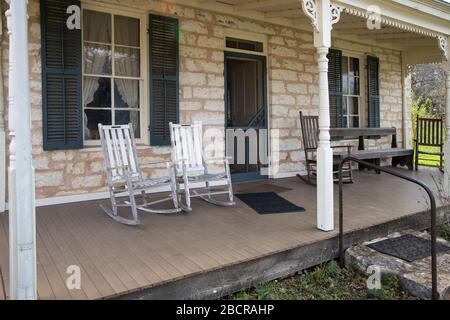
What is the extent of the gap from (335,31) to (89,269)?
19.7 feet

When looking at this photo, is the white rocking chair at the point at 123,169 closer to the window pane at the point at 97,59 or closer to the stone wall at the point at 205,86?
the stone wall at the point at 205,86

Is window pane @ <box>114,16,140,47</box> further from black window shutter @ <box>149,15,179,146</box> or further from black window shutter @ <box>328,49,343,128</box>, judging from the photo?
black window shutter @ <box>328,49,343,128</box>

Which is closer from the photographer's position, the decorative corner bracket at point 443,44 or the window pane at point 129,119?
the window pane at point 129,119

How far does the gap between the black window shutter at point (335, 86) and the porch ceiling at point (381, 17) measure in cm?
39

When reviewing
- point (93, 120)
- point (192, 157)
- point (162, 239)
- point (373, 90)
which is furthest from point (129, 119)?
point (373, 90)

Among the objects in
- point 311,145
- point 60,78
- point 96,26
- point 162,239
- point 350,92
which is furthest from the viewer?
point 350,92

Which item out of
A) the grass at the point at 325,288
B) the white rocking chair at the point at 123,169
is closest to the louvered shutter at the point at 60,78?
the white rocking chair at the point at 123,169

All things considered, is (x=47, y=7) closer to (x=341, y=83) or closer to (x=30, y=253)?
(x=30, y=253)

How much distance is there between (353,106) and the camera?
7.75m

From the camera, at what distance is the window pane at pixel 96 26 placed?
180 inches

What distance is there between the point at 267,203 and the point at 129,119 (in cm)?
202

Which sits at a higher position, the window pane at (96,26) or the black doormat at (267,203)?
the window pane at (96,26)

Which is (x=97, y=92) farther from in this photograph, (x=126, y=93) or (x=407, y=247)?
(x=407, y=247)
